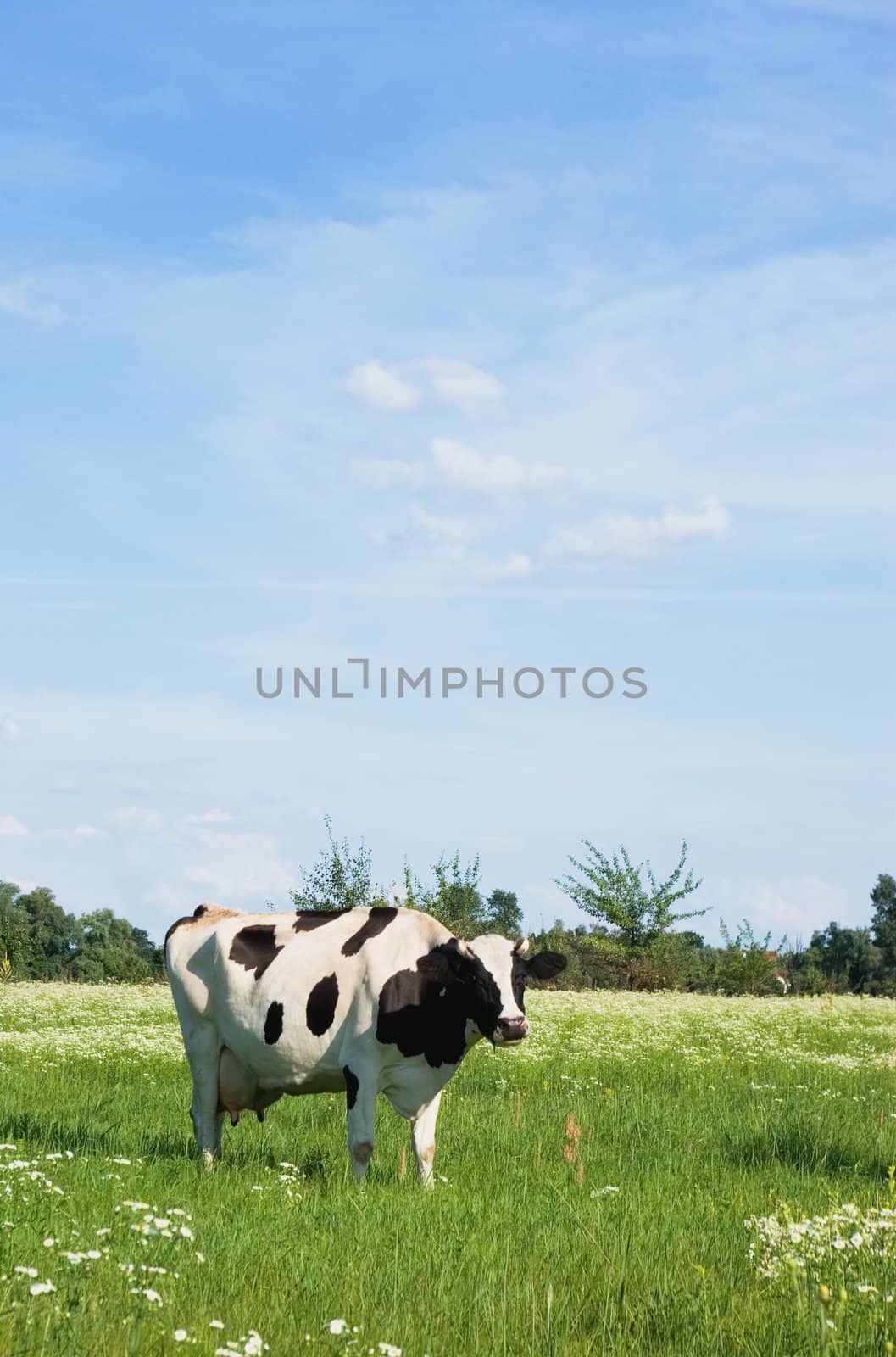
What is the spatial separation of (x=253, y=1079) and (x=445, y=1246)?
4571 millimetres

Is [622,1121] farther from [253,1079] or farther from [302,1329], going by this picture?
[302,1329]

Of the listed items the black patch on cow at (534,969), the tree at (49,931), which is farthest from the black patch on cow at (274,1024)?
the tree at (49,931)

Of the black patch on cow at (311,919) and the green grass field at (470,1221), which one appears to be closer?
the green grass field at (470,1221)

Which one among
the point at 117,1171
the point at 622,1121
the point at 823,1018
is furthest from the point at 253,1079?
the point at 823,1018

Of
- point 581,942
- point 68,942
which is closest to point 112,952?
point 68,942

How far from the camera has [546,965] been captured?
11.5 m

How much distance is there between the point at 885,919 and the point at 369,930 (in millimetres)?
93863

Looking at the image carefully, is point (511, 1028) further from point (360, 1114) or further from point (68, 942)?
point (68, 942)

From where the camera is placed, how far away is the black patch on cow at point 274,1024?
11648 millimetres

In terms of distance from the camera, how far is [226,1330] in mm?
6059

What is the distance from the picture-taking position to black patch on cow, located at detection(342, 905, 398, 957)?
38.2 ft

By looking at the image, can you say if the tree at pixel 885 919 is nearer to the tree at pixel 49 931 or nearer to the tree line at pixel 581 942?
the tree line at pixel 581 942

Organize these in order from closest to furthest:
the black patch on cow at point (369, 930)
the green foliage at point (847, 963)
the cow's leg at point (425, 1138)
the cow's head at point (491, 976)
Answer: the cow's head at point (491, 976), the cow's leg at point (425, 1138), the black patch on cow at point (369, 930), the green foliage at point (847, 963)

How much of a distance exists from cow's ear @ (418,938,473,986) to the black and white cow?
11mm
